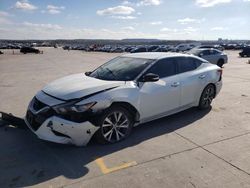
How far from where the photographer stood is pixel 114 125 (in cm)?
480

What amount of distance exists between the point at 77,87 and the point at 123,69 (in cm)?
122

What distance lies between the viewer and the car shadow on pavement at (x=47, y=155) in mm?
3715

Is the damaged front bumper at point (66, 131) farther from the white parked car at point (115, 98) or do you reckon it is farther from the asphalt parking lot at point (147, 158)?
the asphalt parking lot at point (147, 158)

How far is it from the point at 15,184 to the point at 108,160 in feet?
4.43

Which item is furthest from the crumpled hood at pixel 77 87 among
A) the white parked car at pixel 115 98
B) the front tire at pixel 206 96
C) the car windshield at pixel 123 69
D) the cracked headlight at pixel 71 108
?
the front tire at pixel 206 96

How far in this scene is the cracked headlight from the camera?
171 inches

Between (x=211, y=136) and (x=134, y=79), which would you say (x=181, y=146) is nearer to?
(x=211, y=136)

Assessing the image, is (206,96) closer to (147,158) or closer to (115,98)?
(115,98)

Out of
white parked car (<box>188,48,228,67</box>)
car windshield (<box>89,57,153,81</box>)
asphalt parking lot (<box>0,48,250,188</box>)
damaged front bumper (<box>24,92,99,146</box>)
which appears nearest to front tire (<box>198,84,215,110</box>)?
asphalt parking lot (<box>0,48,250,188</box>)

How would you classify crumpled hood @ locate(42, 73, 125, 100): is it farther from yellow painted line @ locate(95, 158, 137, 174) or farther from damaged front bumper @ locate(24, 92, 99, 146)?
yellow painted line @ locate(95, 158, 137, 174)

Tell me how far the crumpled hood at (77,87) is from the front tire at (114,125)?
0.45 metres

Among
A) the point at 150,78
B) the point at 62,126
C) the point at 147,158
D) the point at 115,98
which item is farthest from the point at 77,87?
the point at 147,158

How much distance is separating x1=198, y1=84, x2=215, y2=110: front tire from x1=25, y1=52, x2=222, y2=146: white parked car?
0.15m

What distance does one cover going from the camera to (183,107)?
617 centimetres
